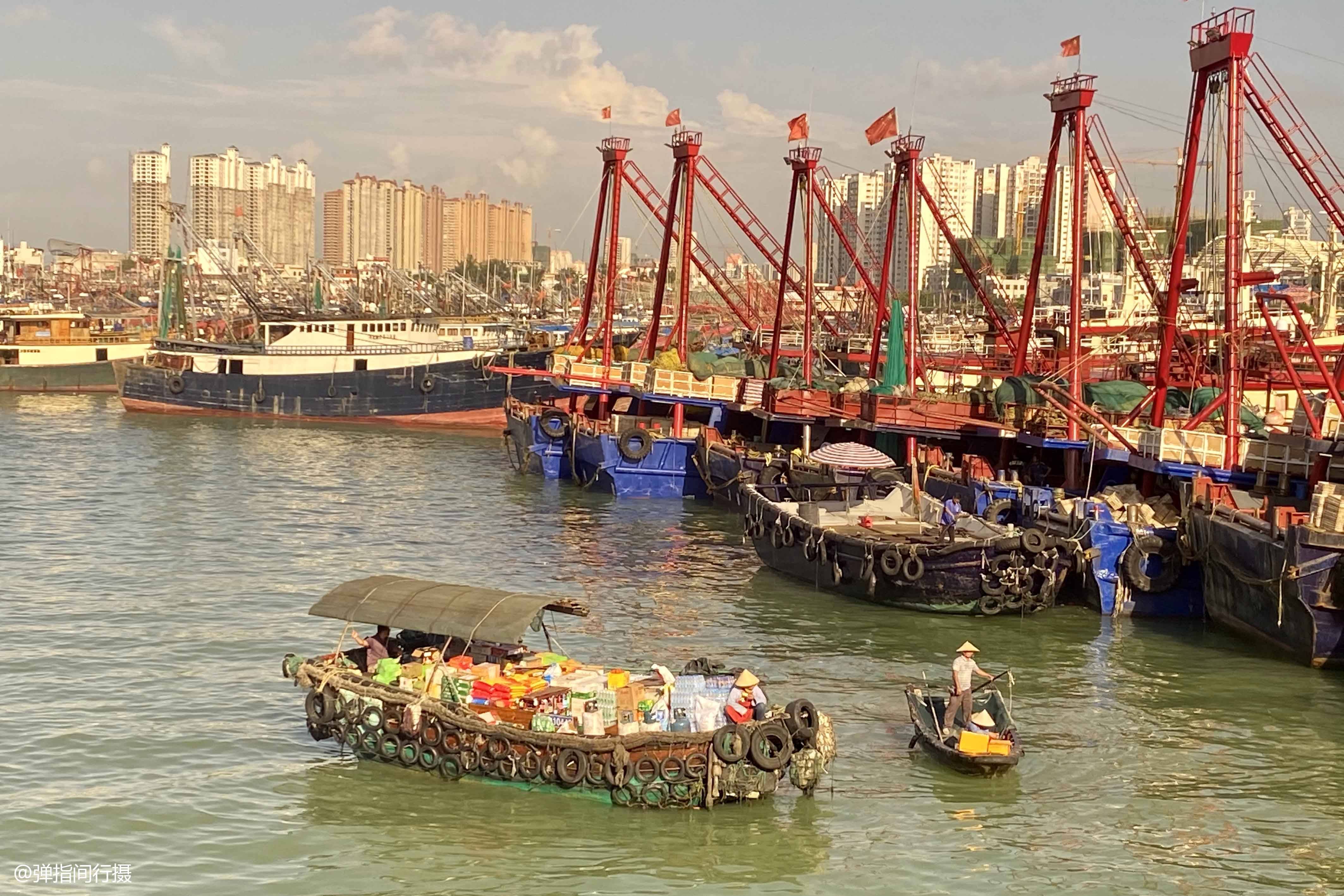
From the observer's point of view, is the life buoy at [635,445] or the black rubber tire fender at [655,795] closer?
the black rubber tire fender at [655,795]

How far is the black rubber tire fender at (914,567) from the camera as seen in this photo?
29.1 metres

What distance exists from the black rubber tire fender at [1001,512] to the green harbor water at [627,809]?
11.5 ft

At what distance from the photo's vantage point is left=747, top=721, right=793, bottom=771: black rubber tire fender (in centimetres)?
1775

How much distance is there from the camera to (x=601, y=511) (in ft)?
150

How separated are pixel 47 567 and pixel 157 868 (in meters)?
19.8

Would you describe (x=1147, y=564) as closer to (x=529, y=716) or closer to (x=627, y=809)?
(x=627, y=809)

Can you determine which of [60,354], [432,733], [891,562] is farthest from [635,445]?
[60,354]

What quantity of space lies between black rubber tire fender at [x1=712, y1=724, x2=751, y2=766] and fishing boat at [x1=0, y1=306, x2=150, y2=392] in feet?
253

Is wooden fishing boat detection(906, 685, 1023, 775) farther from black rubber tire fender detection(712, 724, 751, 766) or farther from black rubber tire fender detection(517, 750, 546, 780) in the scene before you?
black rubber tire fender detection(517, 750, 546, 780)

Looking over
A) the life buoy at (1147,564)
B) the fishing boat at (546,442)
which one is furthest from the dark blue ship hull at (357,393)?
the life buoy at (1147,564)

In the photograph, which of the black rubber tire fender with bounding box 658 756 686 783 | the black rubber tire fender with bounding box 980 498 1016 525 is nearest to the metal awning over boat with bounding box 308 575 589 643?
the black rubber tire fender with bounding box 658 756 686 783

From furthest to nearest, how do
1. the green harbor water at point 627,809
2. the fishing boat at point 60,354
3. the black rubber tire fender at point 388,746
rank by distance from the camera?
the fishing boat at point 60,354
the black rubber tire fender at point 388,746
the green harbor water at point 627,809

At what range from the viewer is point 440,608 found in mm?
20125

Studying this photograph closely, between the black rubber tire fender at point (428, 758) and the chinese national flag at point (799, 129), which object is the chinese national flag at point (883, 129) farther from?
the black rubber tire fender at point (428, 758)
